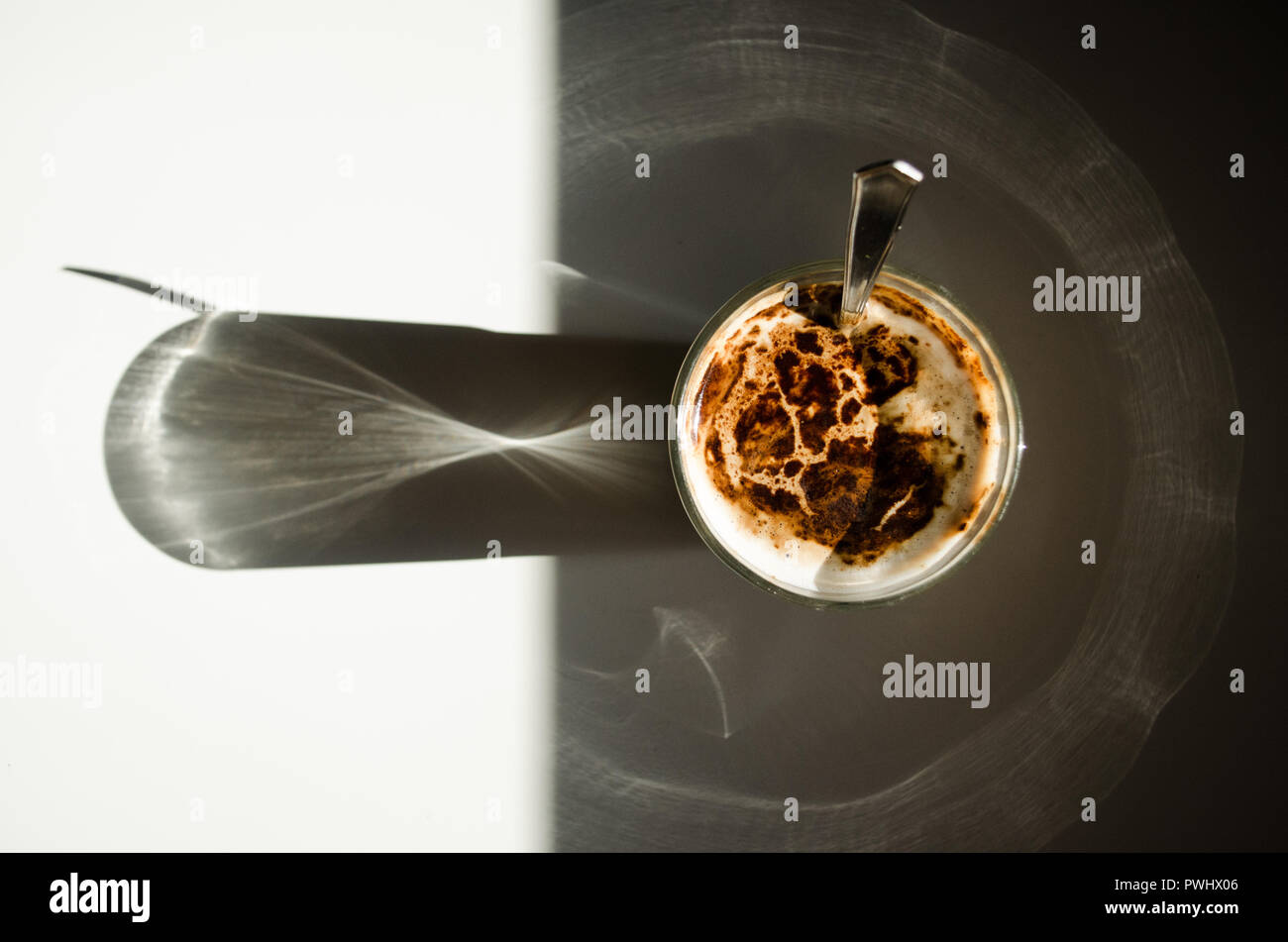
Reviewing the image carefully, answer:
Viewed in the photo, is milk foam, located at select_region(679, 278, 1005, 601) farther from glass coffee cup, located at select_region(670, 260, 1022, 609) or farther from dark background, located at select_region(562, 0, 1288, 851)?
dark background, located at select_region(562, 0, 1288, 851)

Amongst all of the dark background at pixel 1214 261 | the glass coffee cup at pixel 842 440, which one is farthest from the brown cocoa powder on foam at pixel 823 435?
the dark background at pixel 1214 261

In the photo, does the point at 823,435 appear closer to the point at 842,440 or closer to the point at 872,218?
the point at 842,440

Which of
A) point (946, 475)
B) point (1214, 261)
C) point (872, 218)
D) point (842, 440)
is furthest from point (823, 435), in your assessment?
point (1214, 261)

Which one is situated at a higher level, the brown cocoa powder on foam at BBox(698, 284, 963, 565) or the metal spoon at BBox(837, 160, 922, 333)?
the metal spoon at BBox(837, 160, 922, 333)

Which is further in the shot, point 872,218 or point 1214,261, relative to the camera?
point 1214,261

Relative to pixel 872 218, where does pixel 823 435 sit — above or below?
below

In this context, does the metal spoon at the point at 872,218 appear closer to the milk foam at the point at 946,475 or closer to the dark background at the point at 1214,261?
the milk foam at the point at 946,475

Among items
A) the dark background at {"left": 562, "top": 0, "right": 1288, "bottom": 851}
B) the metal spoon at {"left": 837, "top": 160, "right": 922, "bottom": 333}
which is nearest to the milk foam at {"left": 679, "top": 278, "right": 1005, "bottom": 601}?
the metal spoon at {"left": 837, "top": 160, "right": 922, "bottom": 333}
